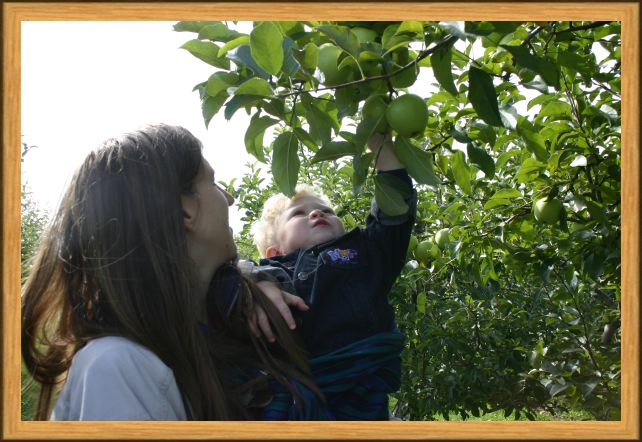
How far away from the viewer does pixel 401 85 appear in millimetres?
960

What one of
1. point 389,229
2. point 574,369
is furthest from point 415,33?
point 574,369

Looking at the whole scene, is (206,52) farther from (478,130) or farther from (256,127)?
(478,130)

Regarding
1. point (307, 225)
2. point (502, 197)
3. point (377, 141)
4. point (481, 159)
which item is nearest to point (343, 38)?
point (377, 141)

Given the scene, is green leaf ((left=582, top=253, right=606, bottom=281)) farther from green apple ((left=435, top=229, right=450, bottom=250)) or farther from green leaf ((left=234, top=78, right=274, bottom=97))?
green leaf ((left=234, top=78, right=274, bottom=97))

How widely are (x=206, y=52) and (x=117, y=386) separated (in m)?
0.48

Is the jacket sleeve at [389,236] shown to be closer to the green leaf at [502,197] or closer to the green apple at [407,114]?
the green apple at [407,114]

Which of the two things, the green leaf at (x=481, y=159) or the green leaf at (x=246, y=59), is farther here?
the green leaf at (x=481, y=159)

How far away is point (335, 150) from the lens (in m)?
1.03

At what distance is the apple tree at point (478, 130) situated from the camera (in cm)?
89

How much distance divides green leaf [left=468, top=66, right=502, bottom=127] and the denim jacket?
0.37m

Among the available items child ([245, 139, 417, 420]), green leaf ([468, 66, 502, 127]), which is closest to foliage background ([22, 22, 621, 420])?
green leaf ([468, 66, 502, 127])

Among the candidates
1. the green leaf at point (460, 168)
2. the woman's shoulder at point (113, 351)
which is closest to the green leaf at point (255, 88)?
the woman's shoulder at point (113, 351)

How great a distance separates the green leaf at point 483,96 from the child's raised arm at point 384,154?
0.21m

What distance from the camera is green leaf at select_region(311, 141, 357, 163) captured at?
1021mm
